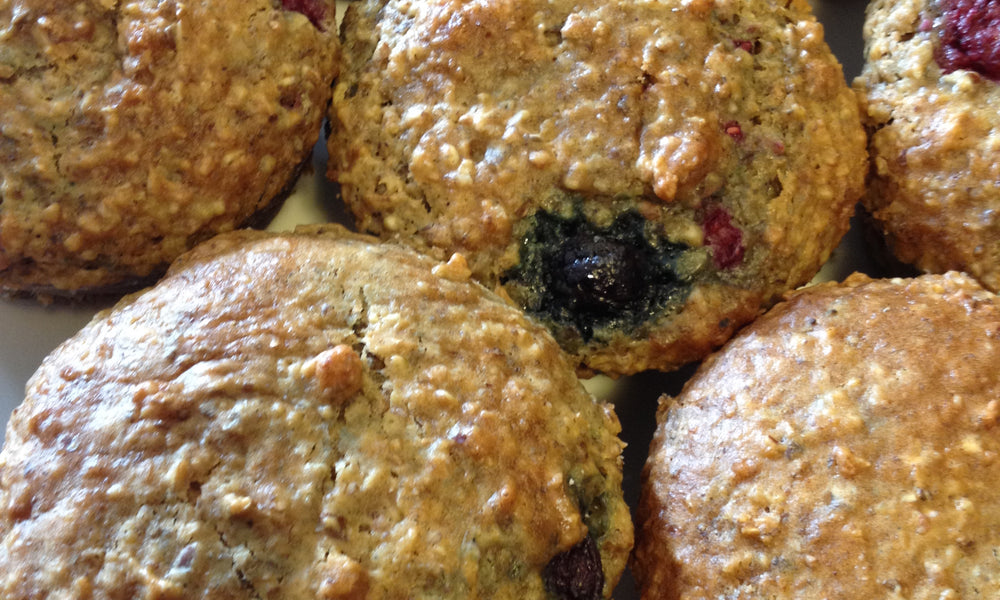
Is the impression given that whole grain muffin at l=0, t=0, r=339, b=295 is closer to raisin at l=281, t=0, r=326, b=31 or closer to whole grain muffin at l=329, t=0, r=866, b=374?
raisin at l=281, t=0, r=326, b=31

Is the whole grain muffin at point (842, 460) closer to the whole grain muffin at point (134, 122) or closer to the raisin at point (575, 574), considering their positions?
the raisin at point (575, 574)

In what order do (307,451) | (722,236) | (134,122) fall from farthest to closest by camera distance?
1. (722,236)
2. (134,122)
3. (307,451)

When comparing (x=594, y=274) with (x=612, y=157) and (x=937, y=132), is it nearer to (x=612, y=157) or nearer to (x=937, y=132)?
(x=612, y=157)

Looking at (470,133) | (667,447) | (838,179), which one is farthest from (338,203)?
(838,179)

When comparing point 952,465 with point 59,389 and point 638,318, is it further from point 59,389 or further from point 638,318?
point 59,389

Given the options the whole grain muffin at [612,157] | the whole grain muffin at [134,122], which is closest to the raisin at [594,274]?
the whole grain muffin at [612,157]

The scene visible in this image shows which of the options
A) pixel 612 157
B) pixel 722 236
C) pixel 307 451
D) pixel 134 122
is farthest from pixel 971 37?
pixel 134 122

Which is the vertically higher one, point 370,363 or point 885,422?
point 370,363
